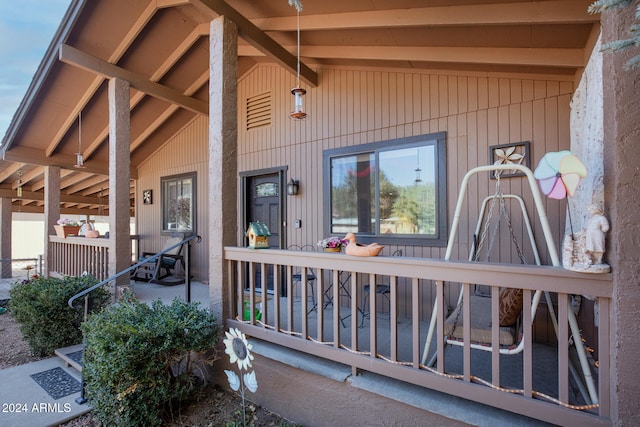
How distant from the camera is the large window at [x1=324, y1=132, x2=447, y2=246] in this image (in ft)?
12.6

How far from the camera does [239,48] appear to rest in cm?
477

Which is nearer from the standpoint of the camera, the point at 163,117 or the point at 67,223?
the point at 67,223

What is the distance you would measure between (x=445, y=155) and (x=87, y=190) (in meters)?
11.1

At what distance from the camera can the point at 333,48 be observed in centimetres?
407

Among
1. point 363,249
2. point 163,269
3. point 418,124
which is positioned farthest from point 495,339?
point 163,269

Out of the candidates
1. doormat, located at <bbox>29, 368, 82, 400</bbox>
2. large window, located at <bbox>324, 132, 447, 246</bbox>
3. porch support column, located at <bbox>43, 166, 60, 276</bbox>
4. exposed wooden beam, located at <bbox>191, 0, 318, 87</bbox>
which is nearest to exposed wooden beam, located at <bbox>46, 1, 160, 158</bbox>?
porch support column, located at <bbox>43, 166, 60, 276</bbox>

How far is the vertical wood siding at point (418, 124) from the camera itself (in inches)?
128

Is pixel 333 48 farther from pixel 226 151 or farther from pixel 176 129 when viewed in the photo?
pixel 176 129

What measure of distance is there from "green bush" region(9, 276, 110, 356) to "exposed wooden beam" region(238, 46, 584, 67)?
4.01 m

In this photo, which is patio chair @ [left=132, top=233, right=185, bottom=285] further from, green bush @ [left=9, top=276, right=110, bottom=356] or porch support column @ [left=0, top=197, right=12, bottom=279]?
porch support column @ [left=0, top=197, right=12, bottom=279]

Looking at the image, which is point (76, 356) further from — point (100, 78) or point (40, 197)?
point (40, 197)

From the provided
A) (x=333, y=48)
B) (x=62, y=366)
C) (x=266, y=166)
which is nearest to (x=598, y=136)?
(x=333, y=48)

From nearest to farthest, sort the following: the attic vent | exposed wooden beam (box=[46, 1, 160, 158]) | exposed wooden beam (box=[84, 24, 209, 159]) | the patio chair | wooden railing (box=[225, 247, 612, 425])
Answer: wooden railing (box=[225, 247, 612, 425]), exposed wooden beam (box=[46, 1, 160, 158]), exposed wooden beam (box=[84, 24, 209, 159]), the attic vent, the patio chair

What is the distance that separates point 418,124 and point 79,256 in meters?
5.60
